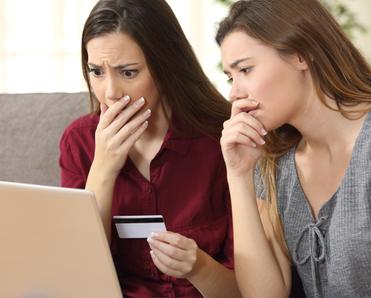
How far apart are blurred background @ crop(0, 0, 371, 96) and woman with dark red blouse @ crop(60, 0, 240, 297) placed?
5.90 ft

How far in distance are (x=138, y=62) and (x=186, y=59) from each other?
0.56 feet

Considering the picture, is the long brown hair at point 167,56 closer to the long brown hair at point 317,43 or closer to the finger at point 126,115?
the finger at point 126,115

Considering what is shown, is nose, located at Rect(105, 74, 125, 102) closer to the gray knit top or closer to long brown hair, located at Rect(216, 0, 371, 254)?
long brown hair, located at Rect(216, 0, 371, 254)

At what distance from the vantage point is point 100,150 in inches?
61.5

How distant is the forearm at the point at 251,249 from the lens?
1.45 metres

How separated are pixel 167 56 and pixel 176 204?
37cm

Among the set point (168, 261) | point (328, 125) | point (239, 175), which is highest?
point (328, 125)

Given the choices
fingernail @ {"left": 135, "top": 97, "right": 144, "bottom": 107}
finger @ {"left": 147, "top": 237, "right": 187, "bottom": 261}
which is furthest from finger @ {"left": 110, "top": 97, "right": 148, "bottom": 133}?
finger @ {"left": 147, "top": 237, "right": 187, "bottom": 261}

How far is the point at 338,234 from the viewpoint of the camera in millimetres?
1337

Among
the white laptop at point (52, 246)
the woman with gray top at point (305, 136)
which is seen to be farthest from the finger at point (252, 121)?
the white laptop at point (52, 246)

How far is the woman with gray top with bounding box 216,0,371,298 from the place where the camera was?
133 cm

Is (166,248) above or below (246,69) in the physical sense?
below

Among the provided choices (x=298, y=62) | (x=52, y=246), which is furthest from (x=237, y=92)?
(x=52, y=246)

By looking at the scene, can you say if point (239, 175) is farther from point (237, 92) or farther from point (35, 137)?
point (35, 137)
